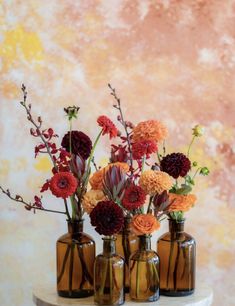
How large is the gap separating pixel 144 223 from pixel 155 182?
0.11m

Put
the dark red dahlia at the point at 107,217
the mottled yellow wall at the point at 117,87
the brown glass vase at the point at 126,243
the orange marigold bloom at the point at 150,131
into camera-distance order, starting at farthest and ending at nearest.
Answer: the mottled yellow wall at the point at 117,87 → the brown glass vase at the point at 126,243 → the orange marigold bloom at the point at 150,131 → the dark red dahlia at the point at 107,217

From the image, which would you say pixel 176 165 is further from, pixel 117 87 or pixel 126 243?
pixel 117 87

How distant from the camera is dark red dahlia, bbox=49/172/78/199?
1467 millimetres

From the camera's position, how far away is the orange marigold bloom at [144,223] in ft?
4.86

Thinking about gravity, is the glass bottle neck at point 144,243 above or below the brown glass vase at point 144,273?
above

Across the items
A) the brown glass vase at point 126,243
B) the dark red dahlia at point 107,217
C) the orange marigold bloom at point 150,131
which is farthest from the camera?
the brown glass vase at point 126,243

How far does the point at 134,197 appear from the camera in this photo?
1471mm

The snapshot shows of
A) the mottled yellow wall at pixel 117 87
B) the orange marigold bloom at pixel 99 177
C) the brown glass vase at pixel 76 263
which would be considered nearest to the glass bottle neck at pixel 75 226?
the brown glass vase at pixel 76 263

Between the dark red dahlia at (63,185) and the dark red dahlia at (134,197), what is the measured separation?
0.14m

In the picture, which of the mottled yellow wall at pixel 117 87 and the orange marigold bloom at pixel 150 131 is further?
the mottled yellow wall at pixel 117 87

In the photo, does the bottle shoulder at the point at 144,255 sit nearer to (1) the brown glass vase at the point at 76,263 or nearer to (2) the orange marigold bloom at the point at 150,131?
(1) the brown glass vase at the point at 76,263

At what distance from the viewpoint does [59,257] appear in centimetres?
159

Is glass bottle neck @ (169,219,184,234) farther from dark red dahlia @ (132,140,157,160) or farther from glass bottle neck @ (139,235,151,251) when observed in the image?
dark red dahlia @ (132,140,157,160)

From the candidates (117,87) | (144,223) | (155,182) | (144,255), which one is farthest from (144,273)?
(117,87)
